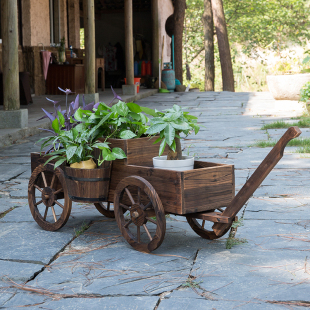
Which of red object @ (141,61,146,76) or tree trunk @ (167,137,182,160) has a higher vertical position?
red object @ (141,61,146,76)

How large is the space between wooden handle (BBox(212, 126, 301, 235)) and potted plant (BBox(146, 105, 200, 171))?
33 centimetres

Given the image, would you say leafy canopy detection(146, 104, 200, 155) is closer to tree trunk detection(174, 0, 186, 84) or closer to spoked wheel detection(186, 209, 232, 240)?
spoked wheel detection(186, 209, 232, 240)

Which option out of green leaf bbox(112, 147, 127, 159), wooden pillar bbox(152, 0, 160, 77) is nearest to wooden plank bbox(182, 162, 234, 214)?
green leaf bbox(112, 147, 127, 159)

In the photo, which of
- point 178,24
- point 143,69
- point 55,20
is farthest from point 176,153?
point 178,24

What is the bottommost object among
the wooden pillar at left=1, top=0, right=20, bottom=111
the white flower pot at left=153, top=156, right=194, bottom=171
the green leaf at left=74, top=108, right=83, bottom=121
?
the white flower pot at left=153, top=156, right=194, bottom=171

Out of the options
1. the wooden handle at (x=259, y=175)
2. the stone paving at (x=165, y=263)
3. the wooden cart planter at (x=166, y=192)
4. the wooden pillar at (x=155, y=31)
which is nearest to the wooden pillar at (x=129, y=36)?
the wooden pillar at (x=155, y=31)

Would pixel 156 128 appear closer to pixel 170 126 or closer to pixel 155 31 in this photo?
pixel 170 126

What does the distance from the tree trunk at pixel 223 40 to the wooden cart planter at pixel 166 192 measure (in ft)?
48.8

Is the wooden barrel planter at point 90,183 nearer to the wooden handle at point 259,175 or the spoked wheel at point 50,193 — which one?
the spoked wheel at point 50,193

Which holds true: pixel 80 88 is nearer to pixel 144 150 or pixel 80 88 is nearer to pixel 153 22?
pixel 153 22

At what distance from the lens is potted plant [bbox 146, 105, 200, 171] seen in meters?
2.37

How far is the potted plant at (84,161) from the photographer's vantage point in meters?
2.54

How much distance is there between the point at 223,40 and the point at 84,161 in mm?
15223

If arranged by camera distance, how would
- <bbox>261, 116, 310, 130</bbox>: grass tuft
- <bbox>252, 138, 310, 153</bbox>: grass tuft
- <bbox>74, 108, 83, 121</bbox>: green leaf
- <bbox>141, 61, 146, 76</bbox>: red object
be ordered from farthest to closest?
<bbox>141, 61, 146, 76</bbox>: red object
<bbox>261, 116, 310, 130</bbox>: grass tuft
<bbox>252, 138, 310, 153</bbox>: grass tuft
<bbox>74, 108, 83, 121</bbox>: green leaf
